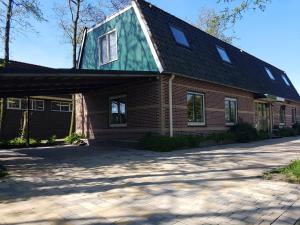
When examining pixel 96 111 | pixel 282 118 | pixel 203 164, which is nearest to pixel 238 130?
pixel 96 111

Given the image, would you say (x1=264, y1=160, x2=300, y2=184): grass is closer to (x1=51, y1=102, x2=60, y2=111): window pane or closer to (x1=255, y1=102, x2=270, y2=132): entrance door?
(x1=255, y1=102, x2=270, y2=132): entrance door

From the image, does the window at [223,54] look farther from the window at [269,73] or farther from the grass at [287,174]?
the grass at [287,174]

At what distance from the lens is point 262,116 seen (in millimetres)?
25406

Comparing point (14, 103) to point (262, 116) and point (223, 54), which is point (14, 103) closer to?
point (223, 54)

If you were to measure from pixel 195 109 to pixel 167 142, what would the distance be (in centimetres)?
389

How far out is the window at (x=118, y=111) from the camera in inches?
674

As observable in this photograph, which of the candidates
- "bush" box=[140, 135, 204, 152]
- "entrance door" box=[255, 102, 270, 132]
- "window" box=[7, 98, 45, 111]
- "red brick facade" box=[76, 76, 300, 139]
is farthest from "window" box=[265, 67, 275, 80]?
"window" box=[7, 98, 45, 111]

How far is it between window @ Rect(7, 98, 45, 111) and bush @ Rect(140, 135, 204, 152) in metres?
17.9

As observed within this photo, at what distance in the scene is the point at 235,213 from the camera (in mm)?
4930

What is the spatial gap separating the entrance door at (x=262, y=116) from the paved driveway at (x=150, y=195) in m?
15.4

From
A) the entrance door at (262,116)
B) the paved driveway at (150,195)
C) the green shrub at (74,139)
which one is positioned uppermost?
the entrance door at (262,116)

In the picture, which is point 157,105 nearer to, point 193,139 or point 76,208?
point 193,139

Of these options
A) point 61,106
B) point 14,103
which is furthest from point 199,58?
point 61,106

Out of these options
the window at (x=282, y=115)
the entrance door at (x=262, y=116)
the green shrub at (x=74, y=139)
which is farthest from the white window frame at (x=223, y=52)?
the green shrub at (x=74, y=139)
